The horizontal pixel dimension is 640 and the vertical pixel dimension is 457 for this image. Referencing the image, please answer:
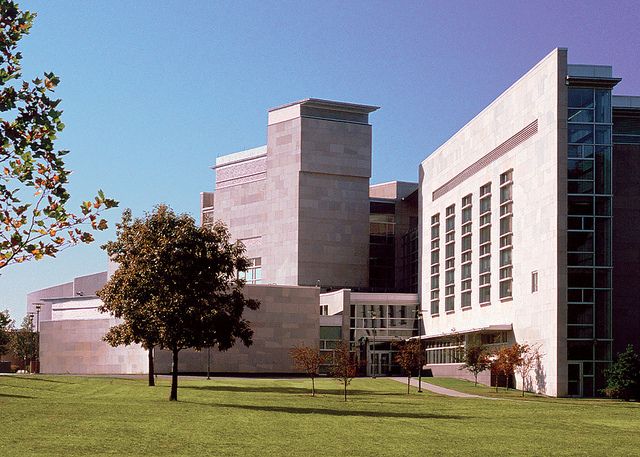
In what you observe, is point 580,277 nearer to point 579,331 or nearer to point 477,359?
point 579,331

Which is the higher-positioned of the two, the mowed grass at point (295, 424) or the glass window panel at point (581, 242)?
the glass window panel at point (581, 242)

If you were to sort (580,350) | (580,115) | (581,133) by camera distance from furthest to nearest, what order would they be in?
(580,115) < (581,133) < (580,350)

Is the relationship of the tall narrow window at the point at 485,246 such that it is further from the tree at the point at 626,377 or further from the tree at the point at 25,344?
the tree at the point at 25,344

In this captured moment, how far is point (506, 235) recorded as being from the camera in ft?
269

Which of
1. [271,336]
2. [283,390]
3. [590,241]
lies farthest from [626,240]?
[271,336]

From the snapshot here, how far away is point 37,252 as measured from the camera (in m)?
10.2

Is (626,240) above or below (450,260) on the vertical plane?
above

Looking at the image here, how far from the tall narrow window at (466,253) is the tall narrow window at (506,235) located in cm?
838

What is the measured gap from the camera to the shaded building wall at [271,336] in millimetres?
99062

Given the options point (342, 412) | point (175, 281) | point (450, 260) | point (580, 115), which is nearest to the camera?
point (342, 412)

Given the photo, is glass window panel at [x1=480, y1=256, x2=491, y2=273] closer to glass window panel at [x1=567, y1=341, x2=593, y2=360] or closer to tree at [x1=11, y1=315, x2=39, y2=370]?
glass window panel at [x1=567, y1=341, x2=593, y2=360]

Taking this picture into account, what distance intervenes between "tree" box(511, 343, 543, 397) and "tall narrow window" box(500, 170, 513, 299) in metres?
6.85

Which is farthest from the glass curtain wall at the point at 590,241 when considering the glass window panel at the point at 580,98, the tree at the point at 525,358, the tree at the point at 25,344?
the tree at the point at 25,344

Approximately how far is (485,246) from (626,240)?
15293mm
